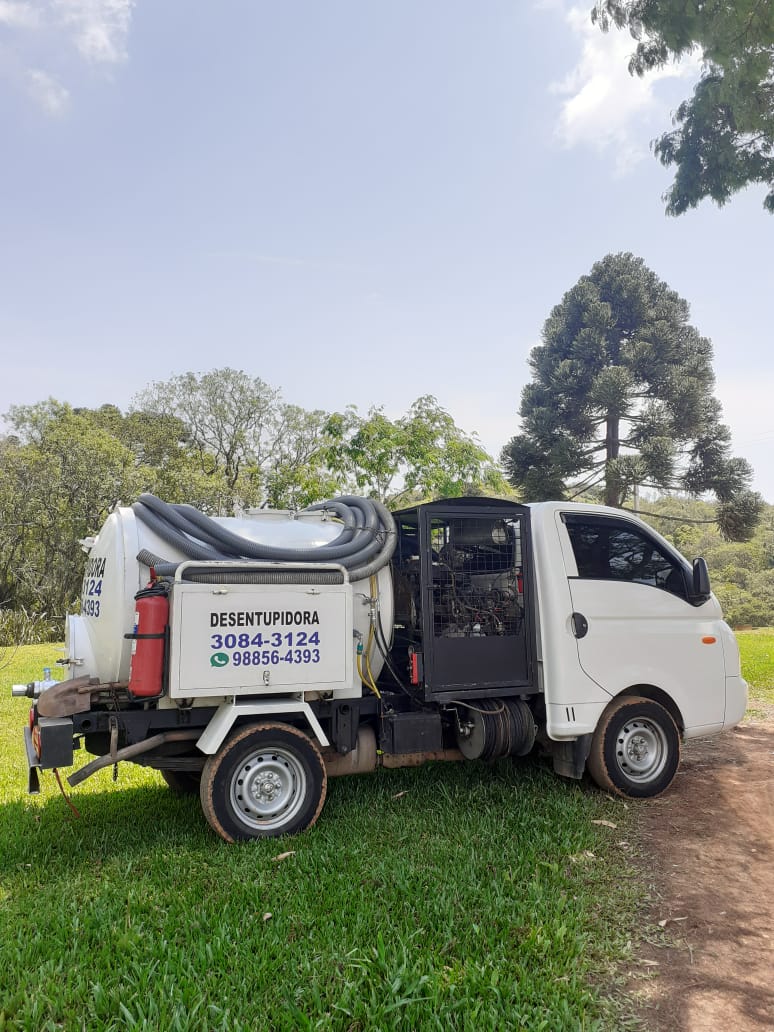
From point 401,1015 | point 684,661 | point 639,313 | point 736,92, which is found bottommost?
point 401,1015

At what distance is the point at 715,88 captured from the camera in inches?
429

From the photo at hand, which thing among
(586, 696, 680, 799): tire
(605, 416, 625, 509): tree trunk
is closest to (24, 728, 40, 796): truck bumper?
(586, 696, 680, 799): tire

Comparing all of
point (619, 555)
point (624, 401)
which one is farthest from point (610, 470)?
point (619, 555)

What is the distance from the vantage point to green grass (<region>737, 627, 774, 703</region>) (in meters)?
12.0

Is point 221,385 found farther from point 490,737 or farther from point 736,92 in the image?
point 490,737

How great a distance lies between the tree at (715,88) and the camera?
839 cm

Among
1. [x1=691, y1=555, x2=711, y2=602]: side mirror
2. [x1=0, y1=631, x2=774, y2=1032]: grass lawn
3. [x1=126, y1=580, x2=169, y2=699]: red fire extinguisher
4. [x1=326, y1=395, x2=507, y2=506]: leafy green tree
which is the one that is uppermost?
[x1=326, y1=395, x2=507, y2=506]: leafy green tree

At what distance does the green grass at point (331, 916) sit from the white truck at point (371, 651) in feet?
1.40

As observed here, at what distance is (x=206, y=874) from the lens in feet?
14.4

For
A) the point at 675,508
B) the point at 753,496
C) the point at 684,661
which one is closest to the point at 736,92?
the point at 684,661

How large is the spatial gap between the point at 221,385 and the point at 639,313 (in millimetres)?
20360

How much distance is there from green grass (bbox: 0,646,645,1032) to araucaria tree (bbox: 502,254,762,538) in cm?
2025

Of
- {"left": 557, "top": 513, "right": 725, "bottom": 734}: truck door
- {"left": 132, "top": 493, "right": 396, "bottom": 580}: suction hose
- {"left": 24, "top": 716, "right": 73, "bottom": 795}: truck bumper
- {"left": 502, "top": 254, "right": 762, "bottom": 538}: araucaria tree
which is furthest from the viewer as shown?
{"left": 502, "top": 254, "right": 762, "bottom": 538}: araucaria tree

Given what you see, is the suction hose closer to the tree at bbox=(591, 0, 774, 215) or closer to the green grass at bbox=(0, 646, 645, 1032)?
the green grass at bbox=(0, 646, 645, 1032)
